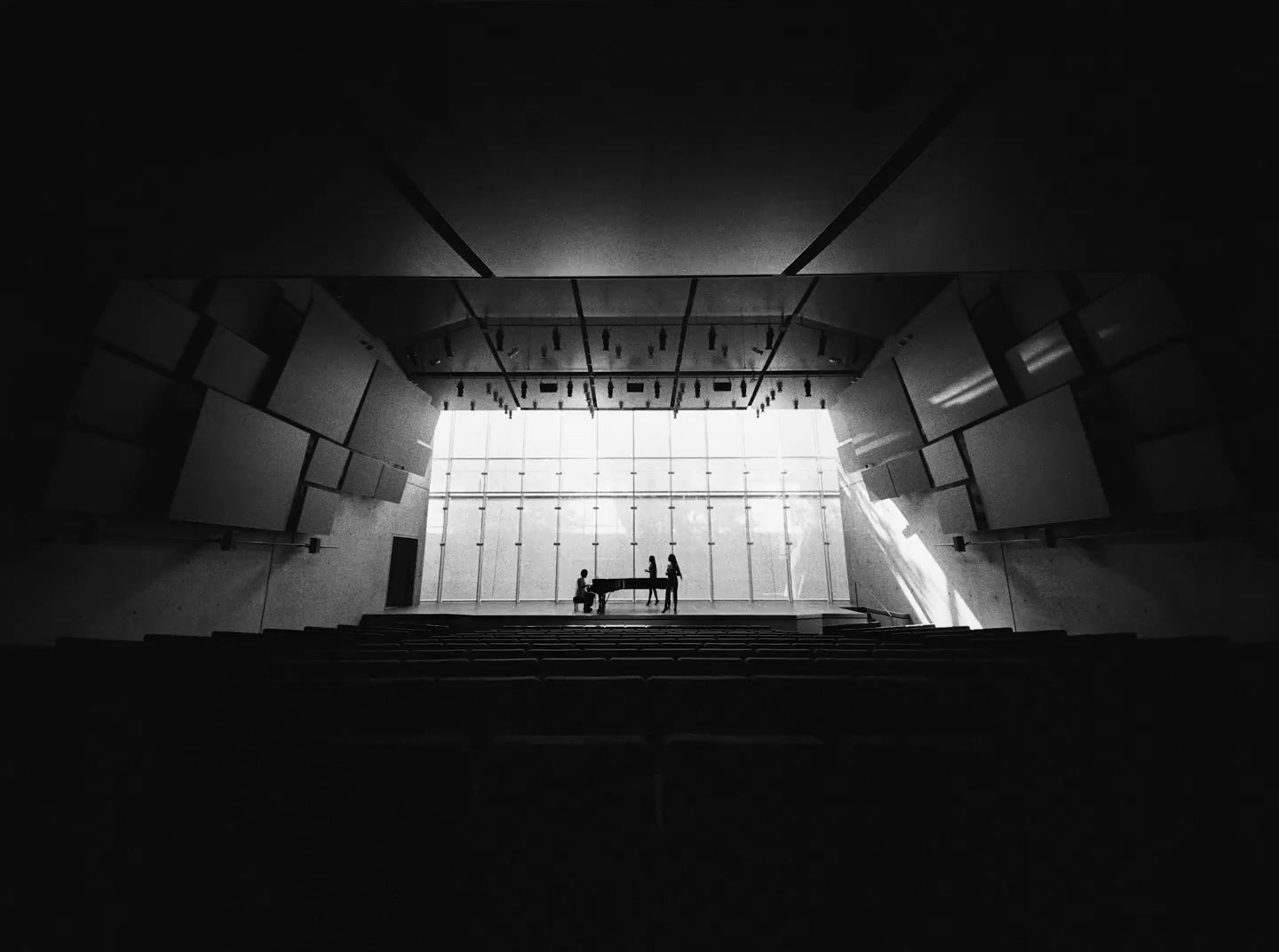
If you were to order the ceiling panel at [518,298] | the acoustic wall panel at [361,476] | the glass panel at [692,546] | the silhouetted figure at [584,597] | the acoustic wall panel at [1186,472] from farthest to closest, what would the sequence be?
the glass panel at [692,546] → the silhouetted figure at [584,597] → the acoustic wall panel at [361,476] → the ceiling panel at [518,298] → the acoustic wall panel at [1186,472]

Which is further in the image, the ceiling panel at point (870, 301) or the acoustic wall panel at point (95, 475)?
the ceiling panel at point (870, 301)

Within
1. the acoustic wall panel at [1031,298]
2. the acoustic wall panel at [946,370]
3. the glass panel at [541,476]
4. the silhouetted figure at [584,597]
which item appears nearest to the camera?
the acoustic wall panel at [1031,298]

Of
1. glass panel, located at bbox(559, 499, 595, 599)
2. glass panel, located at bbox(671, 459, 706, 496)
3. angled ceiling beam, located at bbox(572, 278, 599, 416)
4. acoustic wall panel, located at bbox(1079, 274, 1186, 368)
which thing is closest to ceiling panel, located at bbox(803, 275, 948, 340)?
acoustic wall panel, located at bbox(1079, 274, 1186, 368)

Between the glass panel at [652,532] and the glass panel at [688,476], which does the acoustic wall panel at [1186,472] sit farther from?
the glass panel at [652,532]

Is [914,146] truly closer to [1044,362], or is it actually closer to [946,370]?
[1044,362]

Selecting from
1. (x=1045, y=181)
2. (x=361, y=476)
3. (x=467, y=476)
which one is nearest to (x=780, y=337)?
(x=1045, y=181)

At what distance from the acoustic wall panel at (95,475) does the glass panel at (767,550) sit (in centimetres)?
1301

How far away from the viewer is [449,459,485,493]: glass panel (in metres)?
14.1

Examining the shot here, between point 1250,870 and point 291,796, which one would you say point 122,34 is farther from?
point 1250,870

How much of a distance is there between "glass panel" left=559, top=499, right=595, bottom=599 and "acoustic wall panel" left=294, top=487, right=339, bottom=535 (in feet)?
21.9

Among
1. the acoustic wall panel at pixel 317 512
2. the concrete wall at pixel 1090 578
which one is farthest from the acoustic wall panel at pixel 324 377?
the concrete wall at pixel 1090 578

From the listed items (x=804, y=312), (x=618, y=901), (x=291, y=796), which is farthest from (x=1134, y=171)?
(x=291, y=796)

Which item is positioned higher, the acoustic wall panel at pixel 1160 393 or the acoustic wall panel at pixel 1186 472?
the acoustic wall panel at pixel 1160 393

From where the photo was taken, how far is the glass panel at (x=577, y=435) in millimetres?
14609
